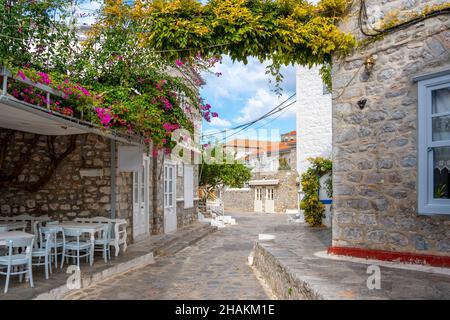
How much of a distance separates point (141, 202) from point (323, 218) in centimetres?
529

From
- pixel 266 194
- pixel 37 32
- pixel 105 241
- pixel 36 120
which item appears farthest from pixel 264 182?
pixel 36 120

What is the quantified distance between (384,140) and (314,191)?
7284 millimetres

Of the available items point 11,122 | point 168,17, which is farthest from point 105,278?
point 168,17

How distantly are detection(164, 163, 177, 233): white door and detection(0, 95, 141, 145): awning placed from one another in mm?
5257

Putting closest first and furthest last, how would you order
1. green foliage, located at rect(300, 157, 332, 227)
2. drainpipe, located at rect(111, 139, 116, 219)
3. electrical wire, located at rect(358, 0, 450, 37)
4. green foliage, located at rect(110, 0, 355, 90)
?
electrical wire, located at rect(358, 0, 450, 37) → green foliage, located at rect(110, 0, 355, 90) → drainpipe, located at rect(111, 139, 116, 219) → green foliage, located at rect(300, 157, 332, 227)

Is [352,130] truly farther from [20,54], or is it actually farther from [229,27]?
[20,54]

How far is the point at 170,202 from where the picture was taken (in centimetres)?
1382

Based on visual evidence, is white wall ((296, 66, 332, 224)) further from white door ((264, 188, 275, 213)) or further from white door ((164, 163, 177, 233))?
white door ((264, 188, 275, 213))

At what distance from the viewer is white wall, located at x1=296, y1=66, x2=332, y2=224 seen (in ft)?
48.1

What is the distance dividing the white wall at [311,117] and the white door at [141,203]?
6092 millimetres

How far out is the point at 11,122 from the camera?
6590mm

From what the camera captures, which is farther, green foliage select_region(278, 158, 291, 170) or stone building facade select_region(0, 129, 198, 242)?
green foliage select_region(278, 158, 291, 170)

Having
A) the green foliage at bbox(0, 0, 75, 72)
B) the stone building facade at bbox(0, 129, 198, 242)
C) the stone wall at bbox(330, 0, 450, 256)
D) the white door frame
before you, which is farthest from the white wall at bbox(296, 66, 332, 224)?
the green foliage at bbox(0, 0, 75, 72)
